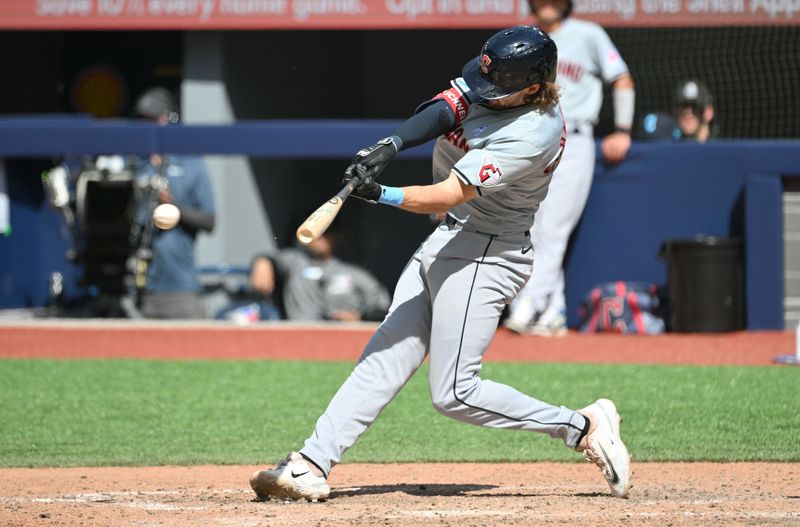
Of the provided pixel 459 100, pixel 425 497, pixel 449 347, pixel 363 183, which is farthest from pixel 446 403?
pixel 459 100

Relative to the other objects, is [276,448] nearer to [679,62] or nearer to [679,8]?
[679,8]

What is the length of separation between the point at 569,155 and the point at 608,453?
470 cm

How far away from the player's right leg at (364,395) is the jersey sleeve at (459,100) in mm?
557

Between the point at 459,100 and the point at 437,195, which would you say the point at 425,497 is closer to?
the point at 437,195

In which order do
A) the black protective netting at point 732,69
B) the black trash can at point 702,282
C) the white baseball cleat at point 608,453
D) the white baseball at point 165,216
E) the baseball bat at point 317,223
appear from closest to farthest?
1. the baseball bat at point 317,223
2. the white baseball at point 165,216
3. the white baseball cleat at point 608,453
4. the black trash can at point 702,282
5. the black protective netting at point 732,69

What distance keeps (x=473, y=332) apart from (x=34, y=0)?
8829 millimetres

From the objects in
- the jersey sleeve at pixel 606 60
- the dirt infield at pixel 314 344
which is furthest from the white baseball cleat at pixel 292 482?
the jersey sleeve at pixel 606 60

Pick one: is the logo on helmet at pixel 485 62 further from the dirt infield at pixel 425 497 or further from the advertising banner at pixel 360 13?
the advertising banner at pixel 360 13

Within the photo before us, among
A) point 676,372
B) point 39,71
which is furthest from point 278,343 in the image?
point 39,71

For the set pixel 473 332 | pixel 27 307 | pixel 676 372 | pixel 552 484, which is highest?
pixel 473 332

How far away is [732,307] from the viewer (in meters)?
9.29

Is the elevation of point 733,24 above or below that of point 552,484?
above

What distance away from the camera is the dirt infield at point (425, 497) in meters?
4.14

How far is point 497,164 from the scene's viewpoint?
4125mm
